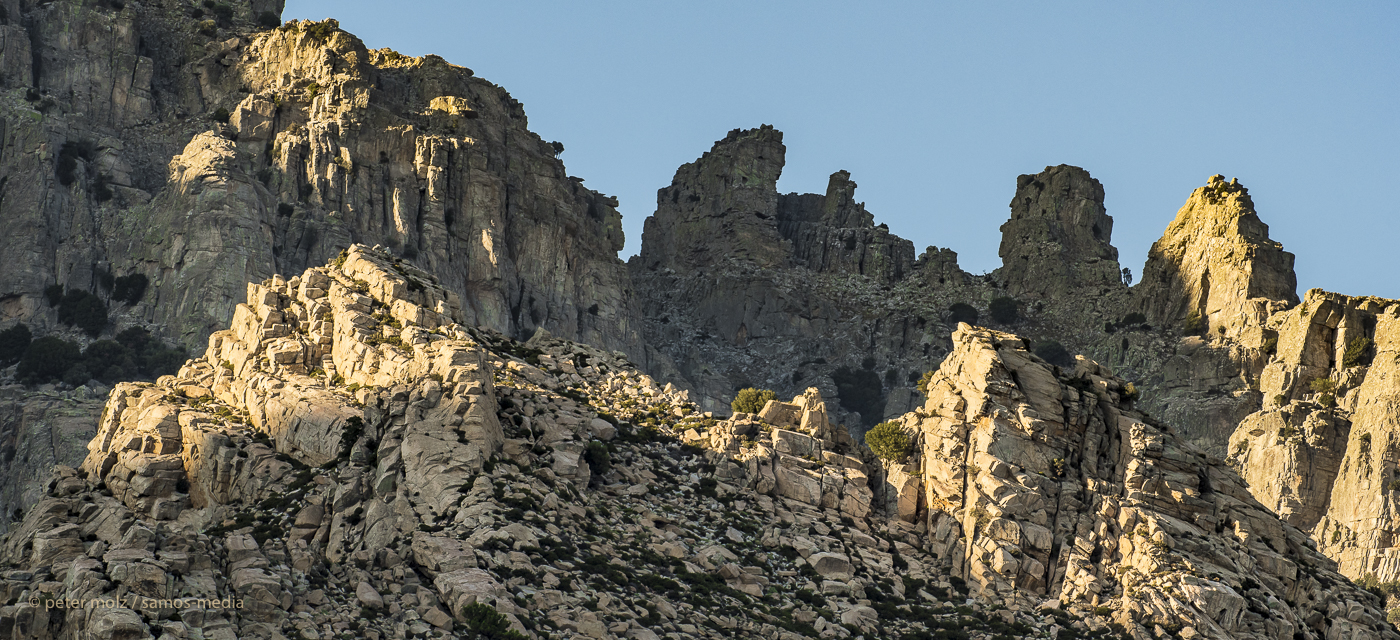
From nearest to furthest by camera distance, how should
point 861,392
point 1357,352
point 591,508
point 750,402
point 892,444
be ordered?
1. point 591,508
2. point 892,444
3. point 750,402
4. point 1357,352
5. point 861,392

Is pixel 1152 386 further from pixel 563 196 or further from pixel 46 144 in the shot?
pixel 46 144

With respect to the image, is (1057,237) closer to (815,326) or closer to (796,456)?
(815,326)

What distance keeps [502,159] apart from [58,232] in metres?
44.8

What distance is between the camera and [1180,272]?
162500 millimetres

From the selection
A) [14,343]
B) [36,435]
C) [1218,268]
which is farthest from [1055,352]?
[14,343]

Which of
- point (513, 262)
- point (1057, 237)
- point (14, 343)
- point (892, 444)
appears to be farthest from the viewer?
point (1057, 237)

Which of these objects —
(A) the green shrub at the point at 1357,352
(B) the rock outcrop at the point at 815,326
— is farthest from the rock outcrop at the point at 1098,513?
(B) the rock outcrop at the point at 815,326

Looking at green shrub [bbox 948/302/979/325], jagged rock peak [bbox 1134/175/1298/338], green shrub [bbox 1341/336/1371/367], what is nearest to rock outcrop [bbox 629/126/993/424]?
green shrub [bbox 948/302/979/325]

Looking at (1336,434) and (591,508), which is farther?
(1336,434)

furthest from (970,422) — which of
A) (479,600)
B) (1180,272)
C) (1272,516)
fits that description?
(1180,272)

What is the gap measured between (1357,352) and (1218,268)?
106ft

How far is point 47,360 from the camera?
413 feet

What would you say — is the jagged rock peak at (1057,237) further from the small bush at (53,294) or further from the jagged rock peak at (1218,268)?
the small bush at (53,294)

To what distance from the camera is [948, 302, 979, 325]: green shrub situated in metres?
181
